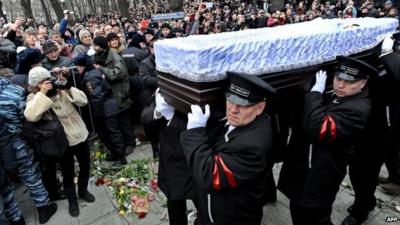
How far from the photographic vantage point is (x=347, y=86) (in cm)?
221

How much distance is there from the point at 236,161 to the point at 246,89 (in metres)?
0.44

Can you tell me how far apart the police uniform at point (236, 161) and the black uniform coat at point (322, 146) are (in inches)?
18.7

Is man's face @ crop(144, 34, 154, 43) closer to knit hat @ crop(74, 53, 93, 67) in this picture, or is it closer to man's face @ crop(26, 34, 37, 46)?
knit hat @ crop(74, 53, 93, 67)

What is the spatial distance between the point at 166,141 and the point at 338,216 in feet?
7.03

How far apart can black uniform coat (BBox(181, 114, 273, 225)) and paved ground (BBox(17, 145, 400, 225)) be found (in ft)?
4.80

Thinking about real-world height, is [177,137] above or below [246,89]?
below

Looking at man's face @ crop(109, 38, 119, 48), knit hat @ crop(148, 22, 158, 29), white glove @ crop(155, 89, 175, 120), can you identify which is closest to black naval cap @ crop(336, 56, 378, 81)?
white glove @ crop(155, 89, 175, 120)

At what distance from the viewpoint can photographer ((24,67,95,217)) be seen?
9.86 ft

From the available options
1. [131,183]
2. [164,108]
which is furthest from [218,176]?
[131,183]

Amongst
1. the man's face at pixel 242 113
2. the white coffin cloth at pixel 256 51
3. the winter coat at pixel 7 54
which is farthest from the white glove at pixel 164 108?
the winter coat at pixel 7 54

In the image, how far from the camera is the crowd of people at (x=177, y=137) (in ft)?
6.11

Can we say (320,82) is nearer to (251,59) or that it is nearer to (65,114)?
(251,59)

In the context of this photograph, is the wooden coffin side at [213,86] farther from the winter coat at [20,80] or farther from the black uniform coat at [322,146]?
the winter coat at [20,80]

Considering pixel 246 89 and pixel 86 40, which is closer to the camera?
pixel 246 89
